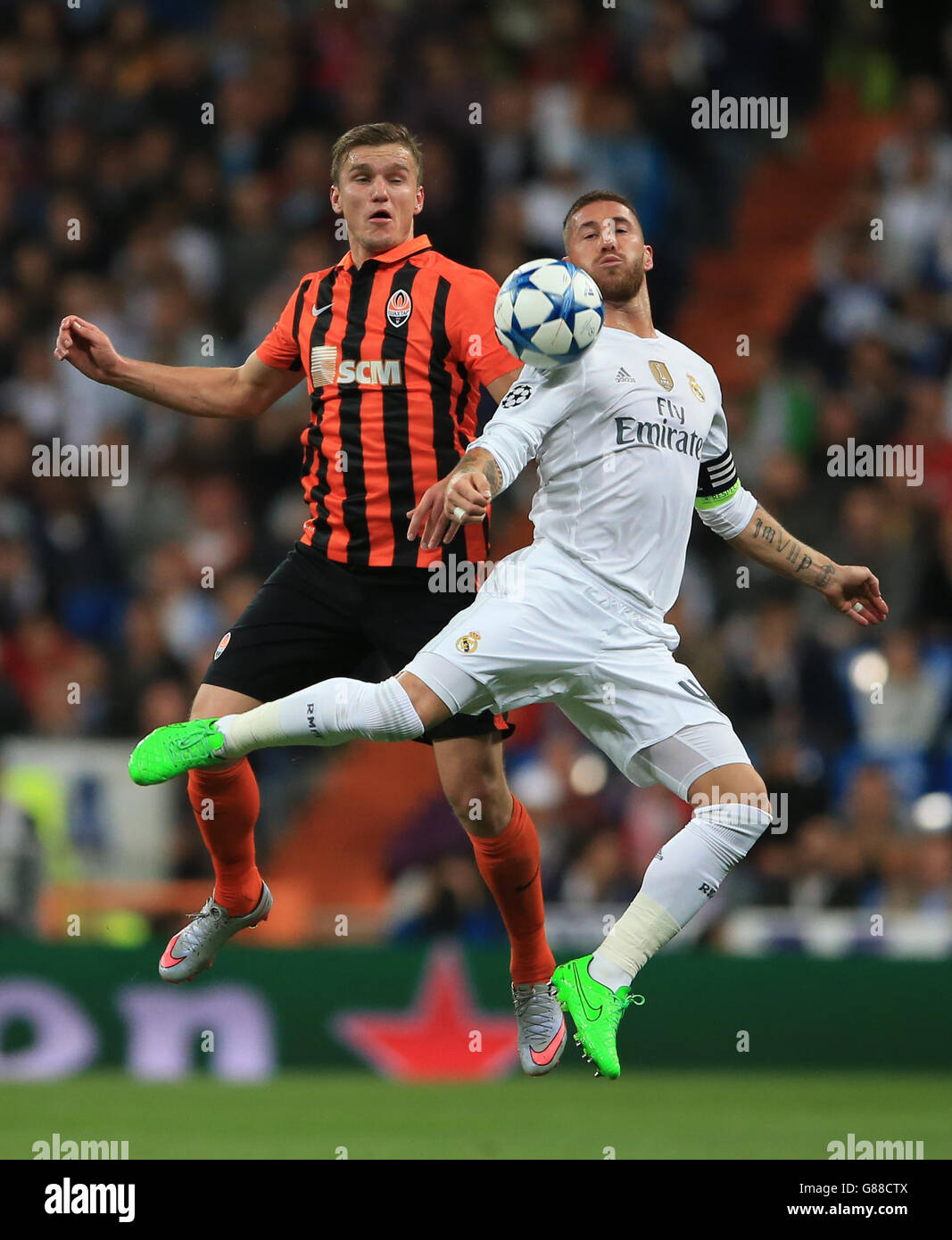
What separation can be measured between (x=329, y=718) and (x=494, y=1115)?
4683 millimetres

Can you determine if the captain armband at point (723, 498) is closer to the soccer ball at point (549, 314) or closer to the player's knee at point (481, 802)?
the soccer ball at point (549, 314)

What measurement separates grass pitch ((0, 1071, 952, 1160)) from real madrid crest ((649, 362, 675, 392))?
3494 millimetres

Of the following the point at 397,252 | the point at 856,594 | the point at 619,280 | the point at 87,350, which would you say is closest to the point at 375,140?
the point at 397,252

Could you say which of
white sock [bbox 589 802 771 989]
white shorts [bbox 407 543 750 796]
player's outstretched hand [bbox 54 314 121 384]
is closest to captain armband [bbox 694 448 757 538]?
white shorts [bbox 407 543 750 796]

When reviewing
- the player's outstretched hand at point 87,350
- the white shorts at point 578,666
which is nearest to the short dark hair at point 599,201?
the white shorts at point 578,666

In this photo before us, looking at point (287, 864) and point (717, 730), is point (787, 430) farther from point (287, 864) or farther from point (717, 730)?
point (717, 730)

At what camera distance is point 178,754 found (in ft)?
19.3

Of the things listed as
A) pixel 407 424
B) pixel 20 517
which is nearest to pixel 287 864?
pixel 20 517

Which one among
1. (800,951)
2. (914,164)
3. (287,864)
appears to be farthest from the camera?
(914,164)

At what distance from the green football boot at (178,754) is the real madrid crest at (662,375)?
173 centimetres

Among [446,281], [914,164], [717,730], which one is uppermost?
[914,164]

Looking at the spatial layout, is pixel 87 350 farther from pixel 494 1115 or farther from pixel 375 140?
pixel 494 1115

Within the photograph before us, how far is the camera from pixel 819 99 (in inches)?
599

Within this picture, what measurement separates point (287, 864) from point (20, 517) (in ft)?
9.27
